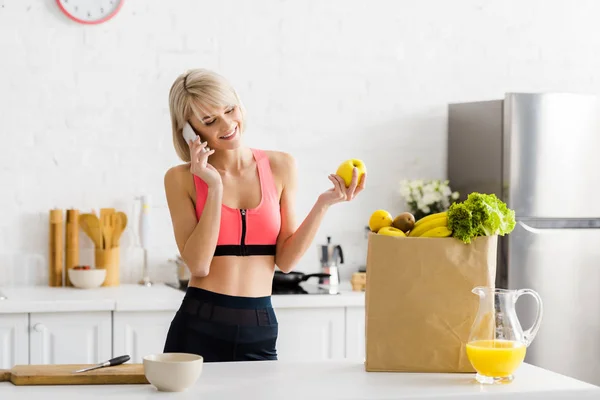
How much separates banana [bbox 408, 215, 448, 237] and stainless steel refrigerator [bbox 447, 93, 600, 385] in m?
1.88

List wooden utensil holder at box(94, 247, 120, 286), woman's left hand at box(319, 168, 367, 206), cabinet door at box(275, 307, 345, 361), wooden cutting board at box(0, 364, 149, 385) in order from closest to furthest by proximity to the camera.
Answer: wooden cutting board at box(0, 364, 149, 385) → woman's left hand at box(319, 168, 367, 206) → cabinet door at box(275, 307, 345, 361) → wooden utensil holder at box(94, 247, 120, 286)

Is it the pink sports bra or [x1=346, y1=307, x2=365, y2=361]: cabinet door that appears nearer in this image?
the pink sports bra

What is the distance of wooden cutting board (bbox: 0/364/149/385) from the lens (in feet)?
5.87

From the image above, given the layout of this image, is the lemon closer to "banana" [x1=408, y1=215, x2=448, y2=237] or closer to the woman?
"banana" [x1=408, y1=215, x2=448, y2=237]

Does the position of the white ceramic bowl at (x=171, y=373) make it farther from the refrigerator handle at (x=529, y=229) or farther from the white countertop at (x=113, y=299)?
the refrigerator handle at (x=529, y=229)

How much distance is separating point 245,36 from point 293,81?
302 mm

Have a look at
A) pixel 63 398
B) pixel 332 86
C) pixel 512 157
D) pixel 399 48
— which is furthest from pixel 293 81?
pixel 63 398

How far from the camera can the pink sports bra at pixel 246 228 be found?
7.99 ft

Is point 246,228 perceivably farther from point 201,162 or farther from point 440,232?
point 440,232

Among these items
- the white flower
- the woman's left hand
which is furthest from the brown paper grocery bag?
the white flower

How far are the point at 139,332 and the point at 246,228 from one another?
3.60ft

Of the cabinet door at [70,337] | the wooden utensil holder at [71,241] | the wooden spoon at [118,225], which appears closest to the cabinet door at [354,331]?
the cabinet door at [70,337]

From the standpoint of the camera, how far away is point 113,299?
3.33m

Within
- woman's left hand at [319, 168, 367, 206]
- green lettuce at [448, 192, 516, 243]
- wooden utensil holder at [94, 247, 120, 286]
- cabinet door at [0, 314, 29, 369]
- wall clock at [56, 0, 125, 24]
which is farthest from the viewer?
wall clock at [56, 0, 125, 24]
